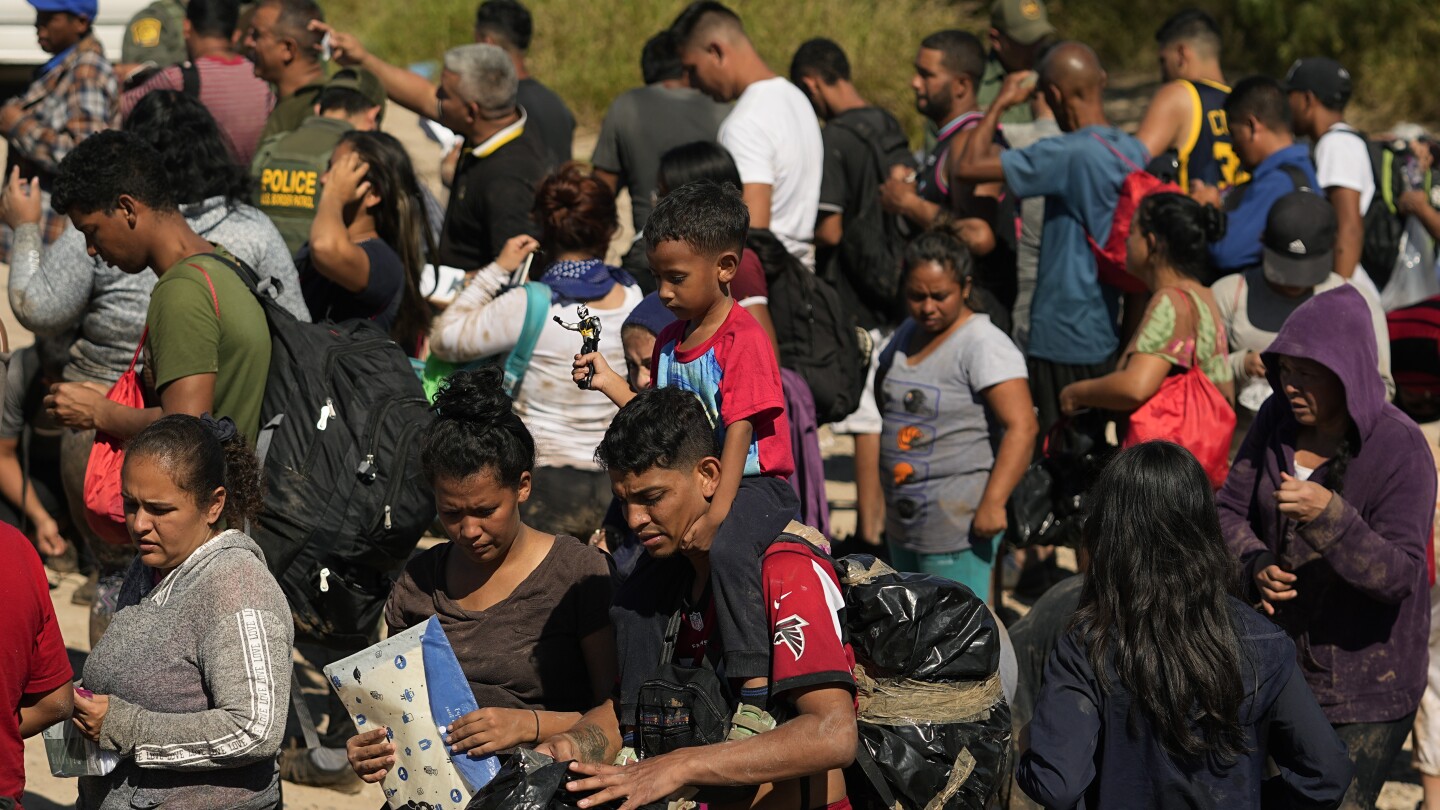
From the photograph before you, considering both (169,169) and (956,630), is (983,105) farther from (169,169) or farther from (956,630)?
(956,630)

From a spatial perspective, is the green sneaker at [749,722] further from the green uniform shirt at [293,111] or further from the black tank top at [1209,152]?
the black tank top at [1209,152]

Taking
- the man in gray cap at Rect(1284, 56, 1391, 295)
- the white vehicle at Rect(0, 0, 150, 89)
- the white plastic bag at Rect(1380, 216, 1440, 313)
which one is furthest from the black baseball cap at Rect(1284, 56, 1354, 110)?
the white vehicle at Rect(0, 0, 150, 89)

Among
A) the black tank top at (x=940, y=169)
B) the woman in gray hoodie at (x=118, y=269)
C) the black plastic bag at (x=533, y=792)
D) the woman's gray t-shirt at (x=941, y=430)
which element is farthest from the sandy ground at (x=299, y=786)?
the black plastic bag at (x=533, y=792)

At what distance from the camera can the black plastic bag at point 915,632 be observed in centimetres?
310

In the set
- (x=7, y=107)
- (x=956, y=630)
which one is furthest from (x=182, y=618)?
(x=7, y=107)

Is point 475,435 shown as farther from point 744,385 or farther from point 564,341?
point 564,341

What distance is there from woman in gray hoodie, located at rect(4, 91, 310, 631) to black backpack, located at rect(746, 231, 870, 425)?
5.32ft

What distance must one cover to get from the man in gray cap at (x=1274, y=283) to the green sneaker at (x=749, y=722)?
301cm

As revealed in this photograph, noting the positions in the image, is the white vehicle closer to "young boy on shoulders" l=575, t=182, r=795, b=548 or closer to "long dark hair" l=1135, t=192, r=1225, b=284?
"long dark hair" l=1135, t=192, r=1225, b=284

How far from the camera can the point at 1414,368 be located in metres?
5.06

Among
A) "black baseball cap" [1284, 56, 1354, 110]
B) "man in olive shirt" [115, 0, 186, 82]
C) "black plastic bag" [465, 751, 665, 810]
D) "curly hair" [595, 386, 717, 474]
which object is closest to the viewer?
"black plastic bag" [465, 751, 665, 810]

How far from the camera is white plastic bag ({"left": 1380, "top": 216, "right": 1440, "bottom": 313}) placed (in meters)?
7.60

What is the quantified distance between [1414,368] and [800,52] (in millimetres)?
3845

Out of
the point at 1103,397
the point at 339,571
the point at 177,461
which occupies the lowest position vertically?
the point at 339,571
